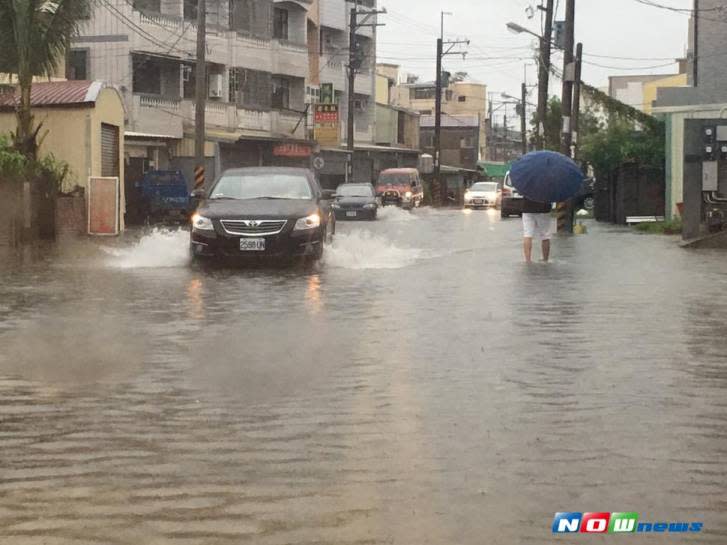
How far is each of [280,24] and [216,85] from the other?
27.9ft

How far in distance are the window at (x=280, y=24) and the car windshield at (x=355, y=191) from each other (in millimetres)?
13616

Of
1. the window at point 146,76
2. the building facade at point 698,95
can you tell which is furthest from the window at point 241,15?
the building facade at point 698,95

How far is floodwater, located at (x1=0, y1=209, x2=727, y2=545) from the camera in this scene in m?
5.45

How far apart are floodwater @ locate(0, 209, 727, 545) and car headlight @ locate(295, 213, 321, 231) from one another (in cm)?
287

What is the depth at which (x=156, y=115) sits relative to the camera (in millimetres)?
49094

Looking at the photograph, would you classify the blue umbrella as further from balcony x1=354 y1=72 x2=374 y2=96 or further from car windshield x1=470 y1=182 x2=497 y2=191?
balcony x1=354 y1=72 x2=374 y2=96

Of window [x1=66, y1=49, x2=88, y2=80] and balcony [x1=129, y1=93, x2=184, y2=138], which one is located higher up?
window [x1=66, y1=49, x2=88, y2=80]

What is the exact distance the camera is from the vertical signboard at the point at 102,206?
1294 inches

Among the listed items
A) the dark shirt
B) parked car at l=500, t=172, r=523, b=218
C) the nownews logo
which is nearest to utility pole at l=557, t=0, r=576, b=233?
the dark shirt

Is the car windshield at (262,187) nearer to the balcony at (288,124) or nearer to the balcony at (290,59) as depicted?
the balcony at (288,124)

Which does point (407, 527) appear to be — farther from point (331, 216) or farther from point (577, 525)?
point (331, 216)

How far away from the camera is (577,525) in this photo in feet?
17.0

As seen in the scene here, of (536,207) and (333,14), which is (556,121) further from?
(536,207)

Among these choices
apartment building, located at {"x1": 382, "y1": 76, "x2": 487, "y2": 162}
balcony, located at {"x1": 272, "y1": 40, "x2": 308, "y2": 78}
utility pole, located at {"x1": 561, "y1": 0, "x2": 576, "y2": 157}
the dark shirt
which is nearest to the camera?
the dark shirt
